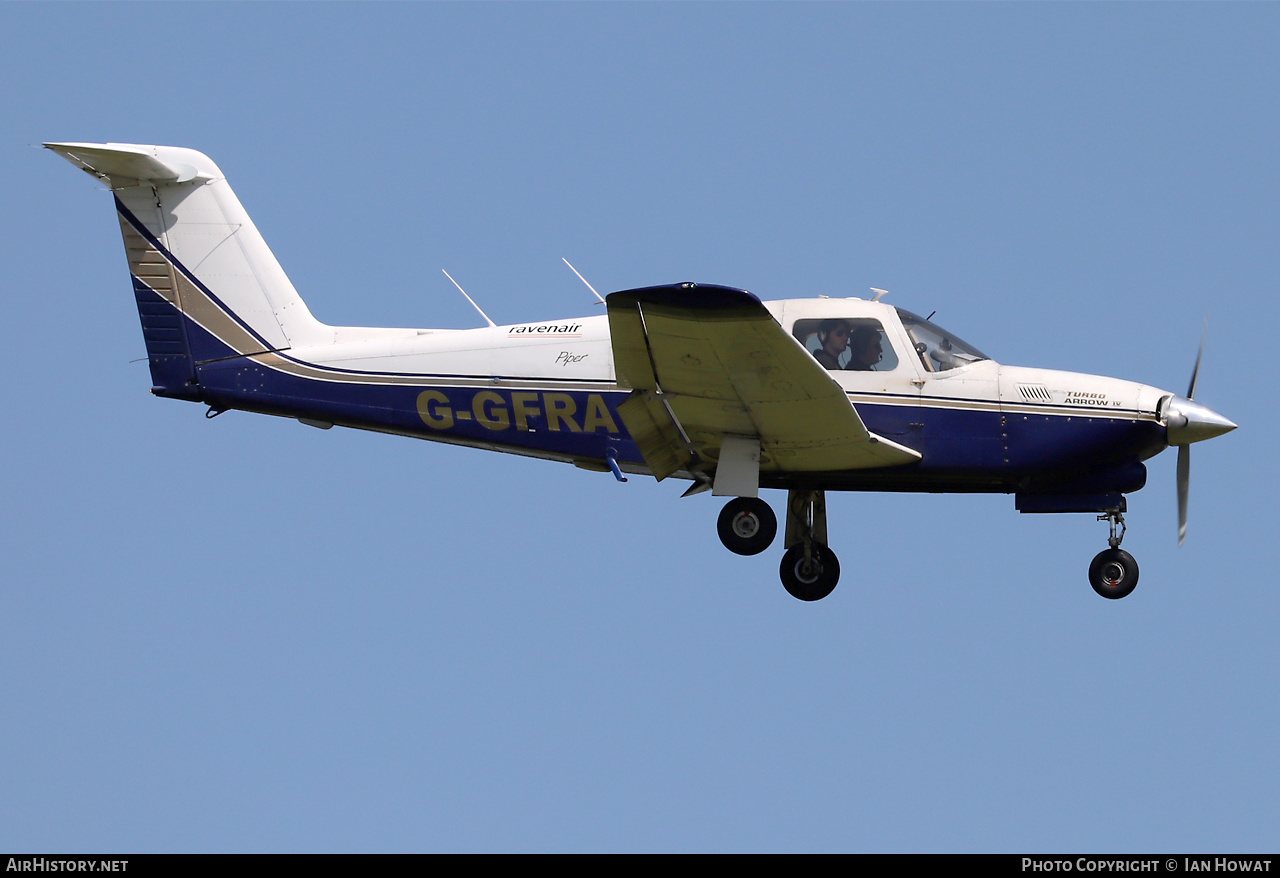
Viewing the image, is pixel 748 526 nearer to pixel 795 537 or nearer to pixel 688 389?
pixel 795 537

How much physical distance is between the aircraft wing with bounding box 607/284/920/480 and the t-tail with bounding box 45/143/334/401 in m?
3.85

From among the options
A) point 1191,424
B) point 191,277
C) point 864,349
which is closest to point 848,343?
point 864,349

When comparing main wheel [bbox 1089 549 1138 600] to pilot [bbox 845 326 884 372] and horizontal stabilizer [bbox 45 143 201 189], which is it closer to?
pilot [bbox 845 326 884 372]

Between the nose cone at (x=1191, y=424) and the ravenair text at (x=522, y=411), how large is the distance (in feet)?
16.4

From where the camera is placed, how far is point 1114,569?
52.3ft

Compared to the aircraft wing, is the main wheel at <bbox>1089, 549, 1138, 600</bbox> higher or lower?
lower

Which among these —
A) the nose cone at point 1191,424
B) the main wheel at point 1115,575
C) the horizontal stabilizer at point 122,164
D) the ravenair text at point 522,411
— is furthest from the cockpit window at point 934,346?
the horizontal stabilizer at point 122,164

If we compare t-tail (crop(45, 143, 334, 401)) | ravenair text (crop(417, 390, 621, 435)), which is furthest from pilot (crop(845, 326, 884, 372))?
t-tail (crop(45, 143, 334, 401))

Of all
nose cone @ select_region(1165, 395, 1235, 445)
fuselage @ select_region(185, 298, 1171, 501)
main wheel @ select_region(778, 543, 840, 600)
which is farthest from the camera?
main wheel @ select_region(778, 543, 840, 600)

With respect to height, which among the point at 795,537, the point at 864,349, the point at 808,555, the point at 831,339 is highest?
the point at 831,339

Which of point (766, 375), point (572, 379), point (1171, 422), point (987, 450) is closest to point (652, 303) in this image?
point (766, 375)

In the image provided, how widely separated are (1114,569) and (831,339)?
131 inches

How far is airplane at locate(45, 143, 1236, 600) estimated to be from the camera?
1519 centimetres

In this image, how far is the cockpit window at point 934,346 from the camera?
52.2ft
